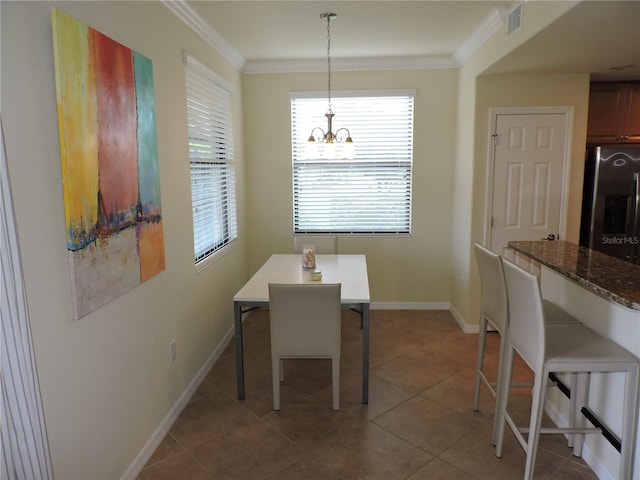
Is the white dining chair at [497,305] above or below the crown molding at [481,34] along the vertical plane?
below

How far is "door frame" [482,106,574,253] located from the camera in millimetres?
3967

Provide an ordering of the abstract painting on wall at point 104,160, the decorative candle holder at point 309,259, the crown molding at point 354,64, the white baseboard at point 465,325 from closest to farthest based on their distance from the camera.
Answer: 1. the abstract painting on wall at point 104,160
2. the decorative candle holder at point 309,259
3. the white baseboard at point 465,325
4. the crown molding at point 354,64

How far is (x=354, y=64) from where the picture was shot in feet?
15.0

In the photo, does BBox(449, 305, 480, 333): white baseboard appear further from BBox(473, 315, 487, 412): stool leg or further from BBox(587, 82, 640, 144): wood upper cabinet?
BBox(587, 82, 640, 144): wood upper cabinet

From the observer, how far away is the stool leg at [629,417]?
6.10 feet

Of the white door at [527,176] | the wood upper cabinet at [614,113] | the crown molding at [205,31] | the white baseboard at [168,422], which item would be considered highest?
the crown molding at [205,31]

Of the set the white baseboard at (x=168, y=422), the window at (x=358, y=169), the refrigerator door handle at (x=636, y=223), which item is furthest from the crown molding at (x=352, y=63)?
the white baseboard at (x=168, y=422)

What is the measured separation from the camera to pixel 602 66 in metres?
3.64

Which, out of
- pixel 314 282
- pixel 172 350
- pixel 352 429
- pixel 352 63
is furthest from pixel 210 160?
pixel 352 429

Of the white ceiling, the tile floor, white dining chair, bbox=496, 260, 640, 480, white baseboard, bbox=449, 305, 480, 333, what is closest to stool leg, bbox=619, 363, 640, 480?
white dining chair, bbox=496, 260, 640, 480

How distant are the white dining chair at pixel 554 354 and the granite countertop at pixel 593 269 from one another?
0.85ft

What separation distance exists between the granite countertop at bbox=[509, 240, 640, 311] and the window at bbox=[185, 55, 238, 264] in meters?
2.25

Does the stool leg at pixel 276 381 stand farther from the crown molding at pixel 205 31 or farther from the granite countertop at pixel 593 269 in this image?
the crown molding at pixel 205 31

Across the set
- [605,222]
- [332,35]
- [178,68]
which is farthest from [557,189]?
[178,68]
